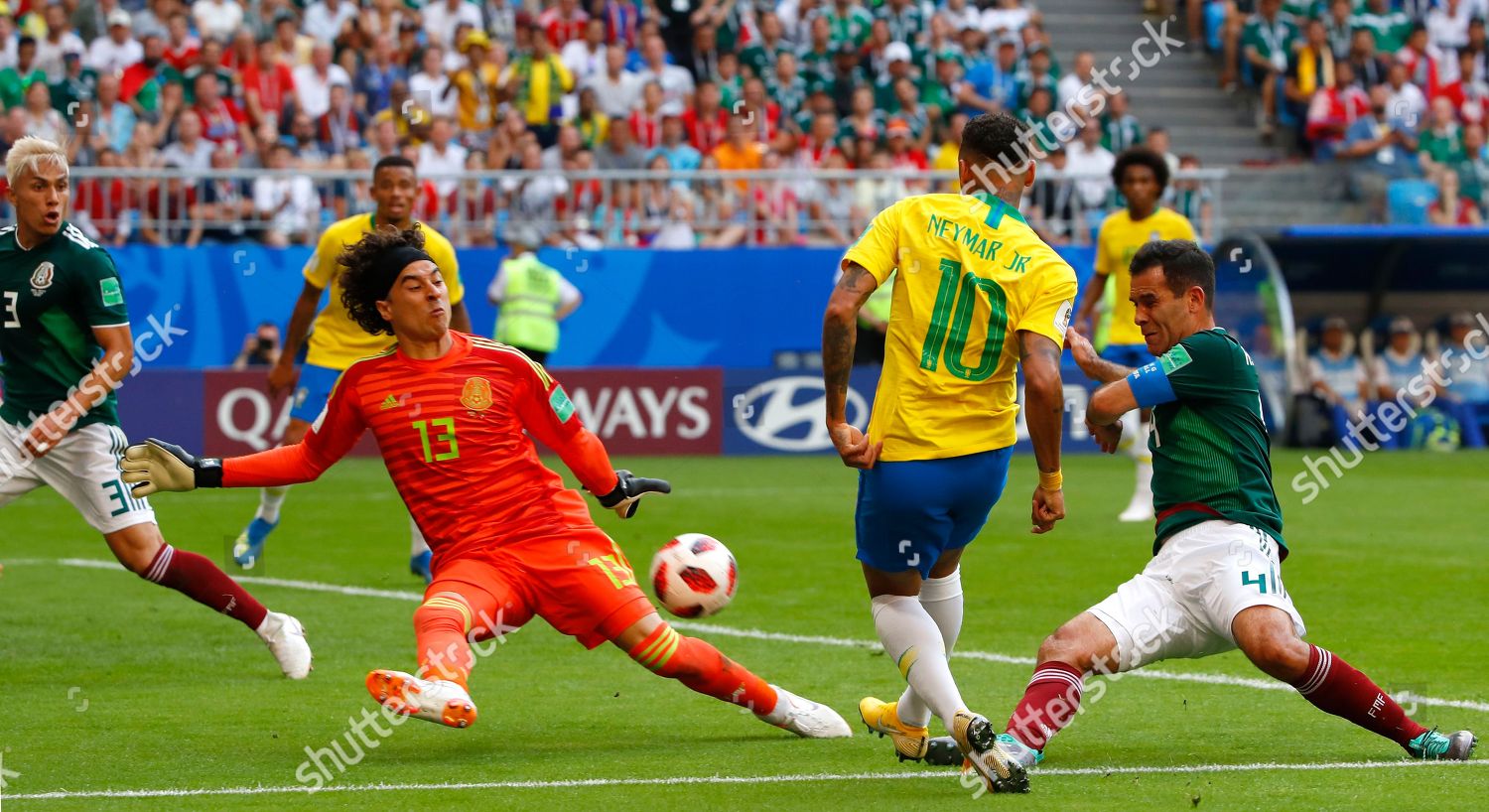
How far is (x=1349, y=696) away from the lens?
5953 mm

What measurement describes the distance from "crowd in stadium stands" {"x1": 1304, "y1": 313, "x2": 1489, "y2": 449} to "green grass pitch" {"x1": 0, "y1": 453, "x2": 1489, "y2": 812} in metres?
7.73

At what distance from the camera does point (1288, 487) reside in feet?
53.1

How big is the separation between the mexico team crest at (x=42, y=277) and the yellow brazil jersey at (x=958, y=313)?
3.43m

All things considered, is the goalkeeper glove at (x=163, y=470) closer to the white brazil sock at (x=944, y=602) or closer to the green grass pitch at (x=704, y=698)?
the green grass pitch at (x=704, y=698)

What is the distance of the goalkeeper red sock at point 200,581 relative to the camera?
788 cm

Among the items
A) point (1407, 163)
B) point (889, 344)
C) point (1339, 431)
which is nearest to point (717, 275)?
point (1339, 431)

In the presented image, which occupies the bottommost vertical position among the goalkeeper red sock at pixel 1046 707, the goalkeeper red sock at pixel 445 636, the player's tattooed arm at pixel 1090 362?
the goalkeeper red sock at pixel 1046 707

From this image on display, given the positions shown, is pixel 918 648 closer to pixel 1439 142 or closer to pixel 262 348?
pixel 262 348

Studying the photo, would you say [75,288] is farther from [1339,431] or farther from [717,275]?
[1339,431]

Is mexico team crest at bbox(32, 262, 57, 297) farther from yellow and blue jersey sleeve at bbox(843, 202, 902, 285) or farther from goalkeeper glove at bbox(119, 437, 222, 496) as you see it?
yellow and blue jersey sleeve at bbox(843, 202, 902, 285)

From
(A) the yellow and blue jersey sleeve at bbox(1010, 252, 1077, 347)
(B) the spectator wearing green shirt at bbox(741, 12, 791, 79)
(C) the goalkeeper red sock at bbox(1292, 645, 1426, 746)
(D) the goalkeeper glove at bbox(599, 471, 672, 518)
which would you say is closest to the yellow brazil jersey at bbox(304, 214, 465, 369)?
(D) the goalkeeper glove at bbox(599, 471, 672, 518)

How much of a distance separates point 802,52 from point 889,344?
58.9ft

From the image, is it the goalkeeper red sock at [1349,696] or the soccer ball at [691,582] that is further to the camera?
the soccer ball at [691,582]

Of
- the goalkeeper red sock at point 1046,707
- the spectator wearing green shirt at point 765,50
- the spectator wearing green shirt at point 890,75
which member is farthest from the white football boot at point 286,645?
the spectator wearing green shirt at point 890,75
